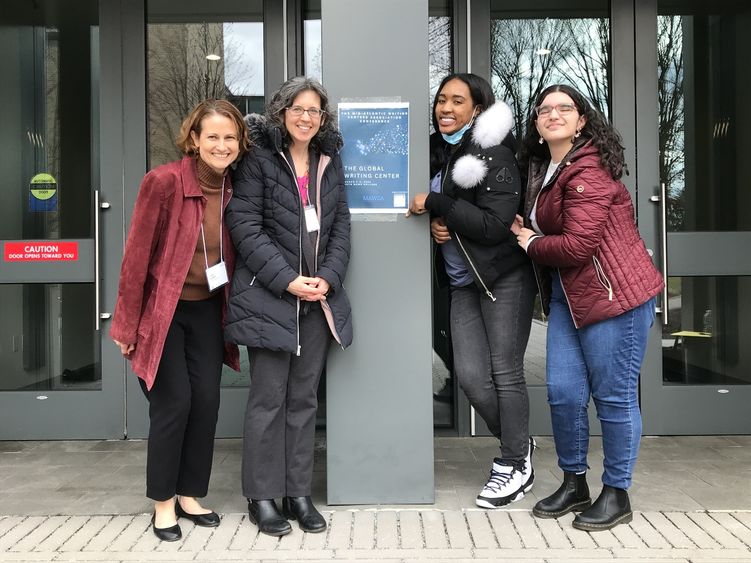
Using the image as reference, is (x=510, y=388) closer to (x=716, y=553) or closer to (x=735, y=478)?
(x=716, y=553)

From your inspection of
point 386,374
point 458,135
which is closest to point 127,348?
point 386,374

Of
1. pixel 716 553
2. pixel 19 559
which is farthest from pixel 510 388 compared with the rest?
pixel 19 559

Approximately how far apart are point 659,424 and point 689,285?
38.4 inches

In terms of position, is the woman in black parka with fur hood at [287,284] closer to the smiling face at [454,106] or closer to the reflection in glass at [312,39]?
the smiling face at [454,106]

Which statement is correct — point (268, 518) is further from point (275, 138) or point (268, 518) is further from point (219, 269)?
point (275, 138)

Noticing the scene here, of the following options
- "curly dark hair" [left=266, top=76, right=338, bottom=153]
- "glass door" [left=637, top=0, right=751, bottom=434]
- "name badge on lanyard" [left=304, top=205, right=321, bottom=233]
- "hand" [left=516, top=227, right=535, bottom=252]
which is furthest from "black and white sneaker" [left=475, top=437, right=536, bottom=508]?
"curly dark hair" [left=266, top=76, right=338, bottom=153]

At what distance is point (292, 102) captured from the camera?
314cm

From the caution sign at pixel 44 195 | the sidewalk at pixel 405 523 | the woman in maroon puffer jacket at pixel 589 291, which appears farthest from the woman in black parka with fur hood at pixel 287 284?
the caution sign at pixel 44 195

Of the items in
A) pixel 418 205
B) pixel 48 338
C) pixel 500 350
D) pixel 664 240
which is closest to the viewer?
pixel 418 205

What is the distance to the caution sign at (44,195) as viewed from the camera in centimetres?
477

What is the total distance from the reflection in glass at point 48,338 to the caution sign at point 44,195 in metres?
0.54

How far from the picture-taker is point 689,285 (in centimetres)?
475

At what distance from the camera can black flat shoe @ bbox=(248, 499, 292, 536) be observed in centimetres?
308

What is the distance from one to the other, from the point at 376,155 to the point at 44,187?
2.67m
